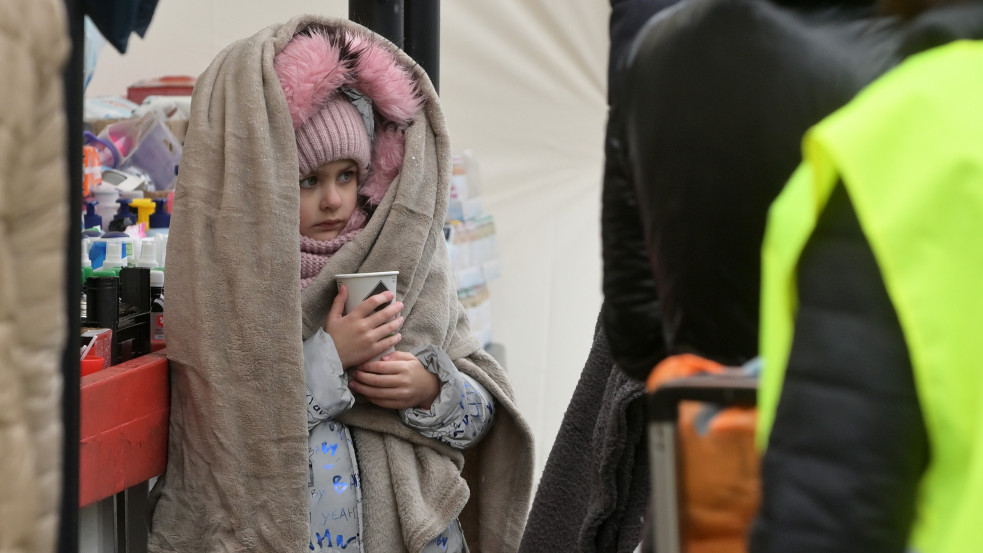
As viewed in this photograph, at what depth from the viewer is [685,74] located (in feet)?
2.48

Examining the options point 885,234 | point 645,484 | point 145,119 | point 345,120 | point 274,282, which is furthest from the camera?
point 145,119

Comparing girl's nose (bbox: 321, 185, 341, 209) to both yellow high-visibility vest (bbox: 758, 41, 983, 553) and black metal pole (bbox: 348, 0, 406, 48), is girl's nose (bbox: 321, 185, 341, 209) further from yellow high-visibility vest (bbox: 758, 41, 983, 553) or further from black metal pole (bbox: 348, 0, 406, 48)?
yellow high-visibility vest (bbox: 758, 41, 983, 553)

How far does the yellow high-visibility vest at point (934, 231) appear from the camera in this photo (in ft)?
1.77

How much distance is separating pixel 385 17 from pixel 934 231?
1.78m

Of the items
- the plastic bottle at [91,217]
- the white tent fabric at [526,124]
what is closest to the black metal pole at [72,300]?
the plastic bottle at [91,217]

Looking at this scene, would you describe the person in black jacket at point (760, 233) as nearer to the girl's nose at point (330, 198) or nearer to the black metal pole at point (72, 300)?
the black metal pole at point (72, 300)

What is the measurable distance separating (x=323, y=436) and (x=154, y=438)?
268 mm

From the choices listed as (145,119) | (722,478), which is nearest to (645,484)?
(722,478)

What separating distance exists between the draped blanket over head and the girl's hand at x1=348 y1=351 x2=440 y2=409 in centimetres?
5

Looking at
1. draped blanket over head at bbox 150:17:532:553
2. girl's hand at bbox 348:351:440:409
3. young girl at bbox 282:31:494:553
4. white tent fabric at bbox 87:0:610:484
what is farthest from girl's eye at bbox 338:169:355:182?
white tent fabric at bbox 87:0:610:484

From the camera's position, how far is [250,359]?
5.30 ft

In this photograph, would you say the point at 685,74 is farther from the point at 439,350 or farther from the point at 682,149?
the point at 439,350

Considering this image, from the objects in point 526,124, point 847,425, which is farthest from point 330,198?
point 526,124

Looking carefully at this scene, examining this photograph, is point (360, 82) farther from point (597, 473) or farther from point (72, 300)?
point (72, 300)
